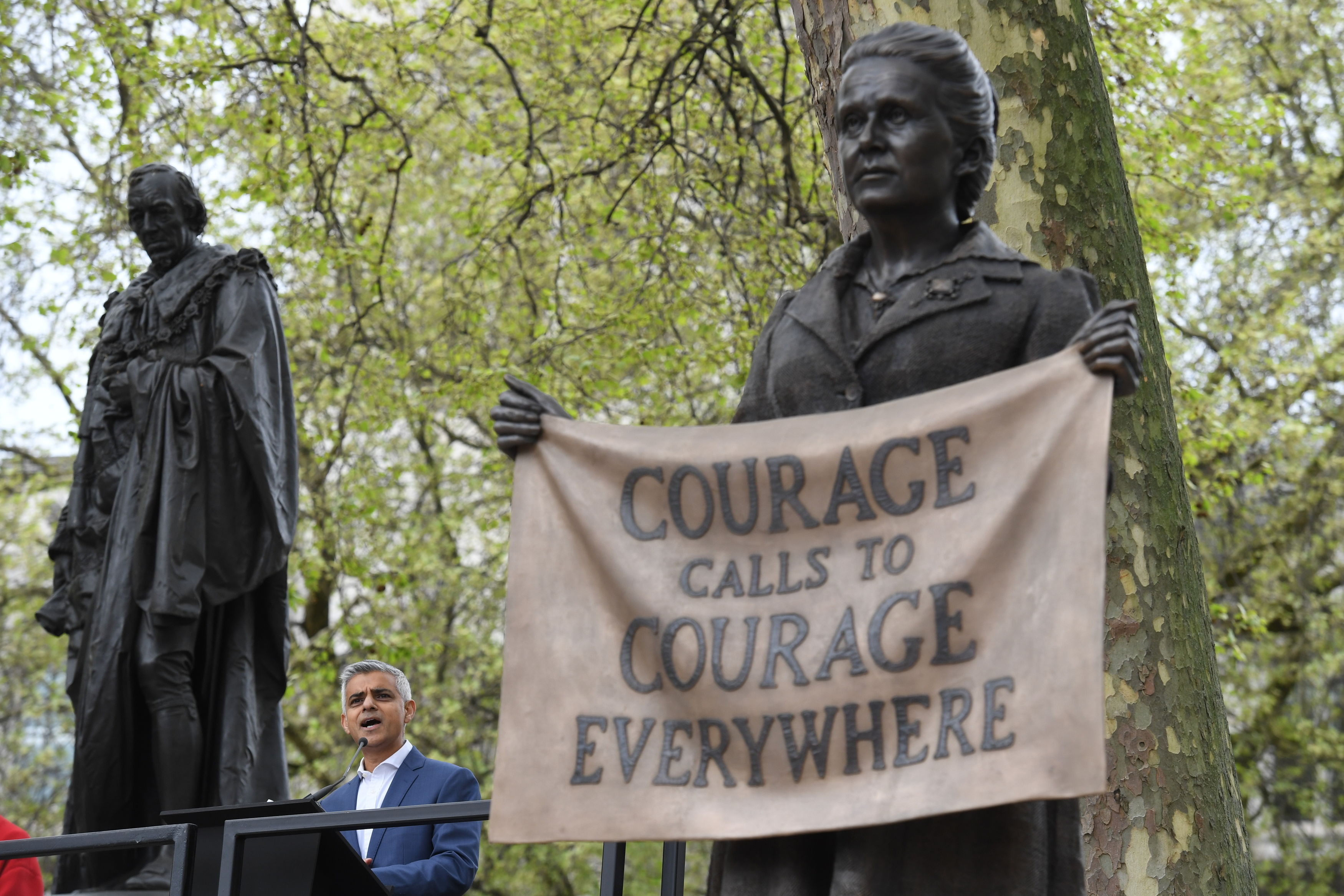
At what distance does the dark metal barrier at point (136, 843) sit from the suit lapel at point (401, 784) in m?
0.99

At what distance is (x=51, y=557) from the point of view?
610cm

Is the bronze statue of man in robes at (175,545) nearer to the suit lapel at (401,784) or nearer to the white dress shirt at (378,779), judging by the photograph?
the white dress shirt at (378,779)

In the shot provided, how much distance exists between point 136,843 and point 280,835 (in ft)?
1.31

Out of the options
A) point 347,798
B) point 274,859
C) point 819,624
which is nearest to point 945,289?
point 819,624

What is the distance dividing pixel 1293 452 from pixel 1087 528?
486 inches

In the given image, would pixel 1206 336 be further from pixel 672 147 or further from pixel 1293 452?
pixel 672 147

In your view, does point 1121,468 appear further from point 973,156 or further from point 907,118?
point 907,118

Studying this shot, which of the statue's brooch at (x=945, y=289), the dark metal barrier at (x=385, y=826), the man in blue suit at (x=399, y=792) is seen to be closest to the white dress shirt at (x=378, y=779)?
the man in blue suit at (x=399, y=792)

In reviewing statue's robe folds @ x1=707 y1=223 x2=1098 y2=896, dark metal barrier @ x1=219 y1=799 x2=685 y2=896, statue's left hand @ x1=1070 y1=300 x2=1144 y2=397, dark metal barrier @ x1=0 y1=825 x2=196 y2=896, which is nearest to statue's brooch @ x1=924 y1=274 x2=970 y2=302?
statue's robe folds @ x1=707 y1=223 x2=1098 y2=896

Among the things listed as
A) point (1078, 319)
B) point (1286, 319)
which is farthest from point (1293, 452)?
point (1078, 319)

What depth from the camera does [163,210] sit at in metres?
6.10

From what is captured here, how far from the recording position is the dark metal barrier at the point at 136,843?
413cm

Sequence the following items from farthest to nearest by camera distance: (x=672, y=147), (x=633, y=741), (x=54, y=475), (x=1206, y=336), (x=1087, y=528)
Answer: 1. (x=54, y=475)
2. (x=1206, y=336)
3. (x=672, y=147)
4. (x=633, y=741)
5. (x=1087, y=528)

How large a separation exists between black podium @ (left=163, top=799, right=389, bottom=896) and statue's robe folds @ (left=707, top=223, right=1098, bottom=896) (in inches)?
67.7
